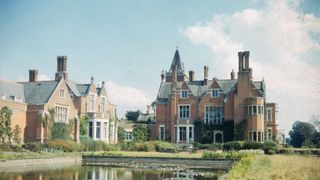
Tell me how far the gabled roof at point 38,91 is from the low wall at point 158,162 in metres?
12.9

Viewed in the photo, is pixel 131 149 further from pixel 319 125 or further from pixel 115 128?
pixel 319 125

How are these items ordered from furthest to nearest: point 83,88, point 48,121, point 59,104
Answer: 1. point 83,88
2. point 59,104
3. point 48,121

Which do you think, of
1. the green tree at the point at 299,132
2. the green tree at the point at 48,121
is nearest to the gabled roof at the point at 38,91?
the green tree at the point at 48,121

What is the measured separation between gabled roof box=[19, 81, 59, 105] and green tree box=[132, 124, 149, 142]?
13.5 m

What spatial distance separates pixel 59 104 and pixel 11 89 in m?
5.36

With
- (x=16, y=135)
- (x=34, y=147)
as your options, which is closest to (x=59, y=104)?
(x=16, y=135)

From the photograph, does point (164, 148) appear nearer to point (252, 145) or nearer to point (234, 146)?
point (234, 146)

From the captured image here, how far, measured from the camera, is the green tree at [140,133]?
58.1 m

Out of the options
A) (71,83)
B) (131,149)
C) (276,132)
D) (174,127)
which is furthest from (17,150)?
(276,132)

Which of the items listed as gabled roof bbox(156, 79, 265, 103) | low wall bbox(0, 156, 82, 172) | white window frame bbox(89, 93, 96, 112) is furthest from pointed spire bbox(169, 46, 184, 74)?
low wall bbox(0, 156, 82, 172)

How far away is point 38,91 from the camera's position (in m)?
48.9

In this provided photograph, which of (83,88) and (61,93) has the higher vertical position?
(83,88)

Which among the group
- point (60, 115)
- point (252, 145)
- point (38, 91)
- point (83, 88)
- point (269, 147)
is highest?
point (83, 88)

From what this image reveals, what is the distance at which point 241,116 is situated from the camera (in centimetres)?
5262
